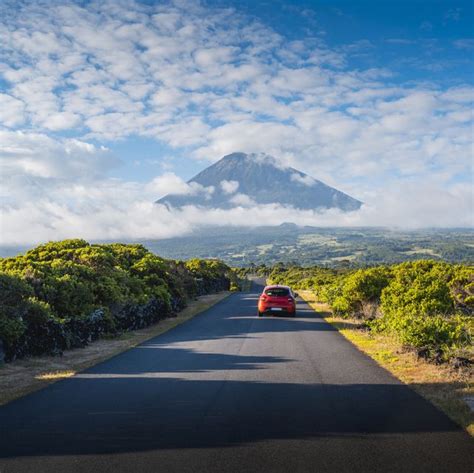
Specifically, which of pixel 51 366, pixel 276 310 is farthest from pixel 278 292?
pixel 51 366

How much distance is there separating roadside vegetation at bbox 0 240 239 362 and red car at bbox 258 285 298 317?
510cm

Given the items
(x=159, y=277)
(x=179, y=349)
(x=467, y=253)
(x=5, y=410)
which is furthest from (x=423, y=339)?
(x=467, y=253)

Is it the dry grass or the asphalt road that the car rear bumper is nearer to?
the dry grass

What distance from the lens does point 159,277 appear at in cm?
2725

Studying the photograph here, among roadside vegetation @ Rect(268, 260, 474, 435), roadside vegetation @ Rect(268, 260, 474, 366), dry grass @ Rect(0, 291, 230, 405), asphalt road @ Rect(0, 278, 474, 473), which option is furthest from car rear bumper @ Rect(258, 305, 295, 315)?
asphalt road @ Rect(0, 278, 474, 473)

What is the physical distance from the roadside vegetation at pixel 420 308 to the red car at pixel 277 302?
7.46 feet

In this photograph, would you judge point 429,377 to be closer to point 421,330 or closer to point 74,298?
point 421,330

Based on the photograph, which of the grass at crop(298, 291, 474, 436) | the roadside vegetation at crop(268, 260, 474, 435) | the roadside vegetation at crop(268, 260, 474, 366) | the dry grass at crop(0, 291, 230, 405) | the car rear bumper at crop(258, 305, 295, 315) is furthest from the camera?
the car rear bumper at crop(258, 305, 295, 315)

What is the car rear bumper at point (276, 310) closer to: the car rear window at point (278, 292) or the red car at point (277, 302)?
the red car at point (277, 302)

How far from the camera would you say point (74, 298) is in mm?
15383

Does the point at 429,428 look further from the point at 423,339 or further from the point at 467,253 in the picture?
the point at 467,253

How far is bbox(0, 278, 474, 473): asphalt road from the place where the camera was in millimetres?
4781

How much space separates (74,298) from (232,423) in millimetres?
10838

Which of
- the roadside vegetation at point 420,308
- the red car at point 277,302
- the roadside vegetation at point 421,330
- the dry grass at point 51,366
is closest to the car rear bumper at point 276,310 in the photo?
the red car at point 277,302
